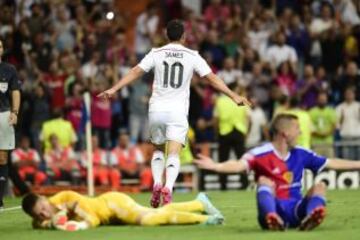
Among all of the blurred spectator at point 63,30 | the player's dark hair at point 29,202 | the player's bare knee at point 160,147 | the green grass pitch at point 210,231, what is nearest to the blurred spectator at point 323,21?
the blurred spectator at point 63,30

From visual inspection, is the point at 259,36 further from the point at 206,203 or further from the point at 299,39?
the point at 206,203

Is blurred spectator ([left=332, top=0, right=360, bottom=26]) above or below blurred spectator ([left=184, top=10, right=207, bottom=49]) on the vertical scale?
above

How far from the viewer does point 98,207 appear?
527 inches

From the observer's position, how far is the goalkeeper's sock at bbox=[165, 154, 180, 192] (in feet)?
51.2

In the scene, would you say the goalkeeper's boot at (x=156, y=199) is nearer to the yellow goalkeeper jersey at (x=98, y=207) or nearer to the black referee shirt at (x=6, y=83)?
the yellow goalkeeper jersey at (x=98, y=207)

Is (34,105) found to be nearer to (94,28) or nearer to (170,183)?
(94,28)

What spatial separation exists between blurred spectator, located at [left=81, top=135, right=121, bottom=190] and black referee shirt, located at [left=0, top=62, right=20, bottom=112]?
8343 mm

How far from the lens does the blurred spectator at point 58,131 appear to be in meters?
26.5

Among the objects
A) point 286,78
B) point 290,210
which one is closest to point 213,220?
point 290,210

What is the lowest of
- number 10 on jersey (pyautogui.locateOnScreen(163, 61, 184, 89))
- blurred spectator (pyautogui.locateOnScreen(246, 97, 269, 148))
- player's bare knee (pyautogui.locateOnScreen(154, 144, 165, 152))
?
player's bare knee (pyautogui.locateOnScreen(154, 144, 165, 152))

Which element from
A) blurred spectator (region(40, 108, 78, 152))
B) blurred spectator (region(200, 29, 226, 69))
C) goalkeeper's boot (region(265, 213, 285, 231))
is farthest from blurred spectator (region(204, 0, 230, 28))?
goalkeeper's boot (region(265, 213, 285, 231))

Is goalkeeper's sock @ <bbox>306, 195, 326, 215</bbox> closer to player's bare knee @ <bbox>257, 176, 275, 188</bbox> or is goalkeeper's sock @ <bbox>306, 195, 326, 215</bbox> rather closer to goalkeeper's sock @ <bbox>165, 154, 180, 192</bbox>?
player's bare knee @ <bbox>257, 176, 275, 188</bbox>

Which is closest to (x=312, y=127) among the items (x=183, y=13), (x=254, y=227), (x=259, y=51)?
(x=259, y=51)

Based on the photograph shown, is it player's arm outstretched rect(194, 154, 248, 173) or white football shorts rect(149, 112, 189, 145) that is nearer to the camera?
player's arm outstretched rect(194, 154, 248, 173)
